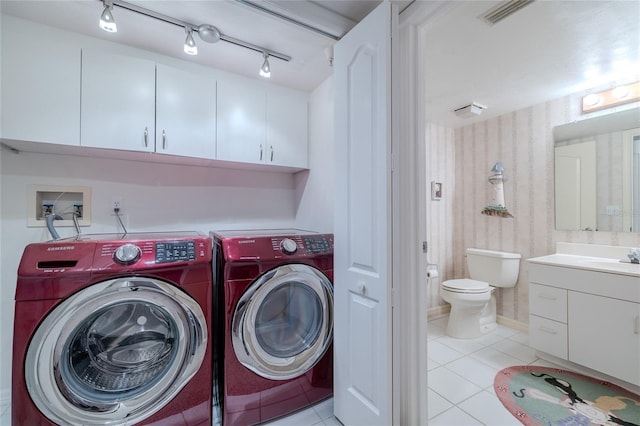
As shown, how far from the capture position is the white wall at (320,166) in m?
1.94

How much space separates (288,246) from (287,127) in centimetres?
105

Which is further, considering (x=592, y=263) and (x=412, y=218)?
(x=592, y=263)

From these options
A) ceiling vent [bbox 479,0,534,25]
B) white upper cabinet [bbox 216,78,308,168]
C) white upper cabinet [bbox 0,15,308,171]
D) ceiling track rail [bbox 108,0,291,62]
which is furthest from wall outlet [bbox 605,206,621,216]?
ceiling track rail [bbox 108,0,291,62]

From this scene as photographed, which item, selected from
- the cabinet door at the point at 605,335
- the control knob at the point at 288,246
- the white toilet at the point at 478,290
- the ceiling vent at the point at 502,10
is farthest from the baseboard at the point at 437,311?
the ceiling vent at the point at 502,10

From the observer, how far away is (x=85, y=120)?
1.47 meters

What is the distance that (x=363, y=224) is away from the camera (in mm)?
1273

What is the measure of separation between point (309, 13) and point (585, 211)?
2.66 meters

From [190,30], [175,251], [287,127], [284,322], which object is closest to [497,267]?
[284,322]

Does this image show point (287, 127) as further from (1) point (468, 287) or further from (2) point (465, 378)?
(2) point (465, 378)

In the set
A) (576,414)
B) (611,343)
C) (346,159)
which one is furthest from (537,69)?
(576,414)

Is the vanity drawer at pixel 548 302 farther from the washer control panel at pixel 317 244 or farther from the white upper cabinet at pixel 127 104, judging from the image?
the white upper cabinet at pixel 127 104

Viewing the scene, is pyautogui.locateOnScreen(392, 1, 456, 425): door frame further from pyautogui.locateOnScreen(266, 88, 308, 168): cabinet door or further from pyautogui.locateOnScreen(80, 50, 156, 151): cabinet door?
pyautogui.locateOnScreen(80, 50, 156, 151): cabinet door

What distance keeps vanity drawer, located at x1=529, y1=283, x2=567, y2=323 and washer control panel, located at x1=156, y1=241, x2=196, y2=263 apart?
8.37 ft

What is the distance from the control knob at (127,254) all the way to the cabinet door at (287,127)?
1.08 meters
